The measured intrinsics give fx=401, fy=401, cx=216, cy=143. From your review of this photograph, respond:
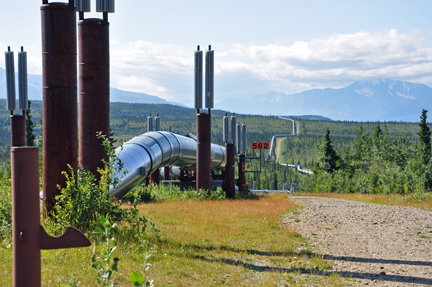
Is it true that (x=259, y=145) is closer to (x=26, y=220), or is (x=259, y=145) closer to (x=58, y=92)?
(x=58, y=92)

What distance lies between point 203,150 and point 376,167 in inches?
1711

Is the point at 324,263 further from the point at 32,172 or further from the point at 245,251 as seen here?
the point at 32,172

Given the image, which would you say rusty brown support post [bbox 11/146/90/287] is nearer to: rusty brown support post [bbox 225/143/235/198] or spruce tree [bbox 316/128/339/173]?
rusty brown support post [bbox 225/143/235/198]

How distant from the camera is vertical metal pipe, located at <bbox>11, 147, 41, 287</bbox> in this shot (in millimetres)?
2402

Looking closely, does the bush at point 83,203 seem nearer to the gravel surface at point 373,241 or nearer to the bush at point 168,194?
the gravel surface at point 373,241

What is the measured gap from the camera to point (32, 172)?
95.7 inches

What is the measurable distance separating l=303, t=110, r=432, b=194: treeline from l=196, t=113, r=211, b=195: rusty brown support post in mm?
17821

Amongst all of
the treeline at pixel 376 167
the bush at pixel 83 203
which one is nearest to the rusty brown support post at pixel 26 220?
the bush at pixel 83 203

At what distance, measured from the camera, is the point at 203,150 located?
71.9 feet

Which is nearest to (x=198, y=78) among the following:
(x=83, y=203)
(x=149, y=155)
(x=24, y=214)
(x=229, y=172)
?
(x=149, y=155)

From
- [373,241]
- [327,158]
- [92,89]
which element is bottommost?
[327,158]

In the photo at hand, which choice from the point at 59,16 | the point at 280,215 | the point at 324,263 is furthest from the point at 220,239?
the point at 59,16

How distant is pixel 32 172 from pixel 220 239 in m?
8.27

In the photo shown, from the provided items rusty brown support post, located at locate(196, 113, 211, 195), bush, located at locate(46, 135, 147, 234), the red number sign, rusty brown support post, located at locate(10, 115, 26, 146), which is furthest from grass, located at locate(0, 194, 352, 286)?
the red number sign
